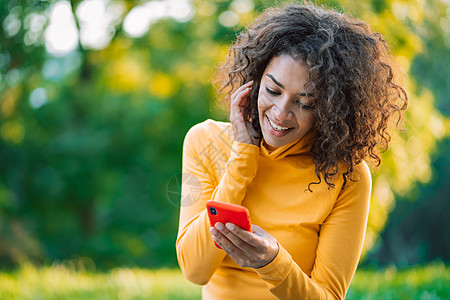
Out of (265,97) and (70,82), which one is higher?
(265,97)

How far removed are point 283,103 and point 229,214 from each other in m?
0.48

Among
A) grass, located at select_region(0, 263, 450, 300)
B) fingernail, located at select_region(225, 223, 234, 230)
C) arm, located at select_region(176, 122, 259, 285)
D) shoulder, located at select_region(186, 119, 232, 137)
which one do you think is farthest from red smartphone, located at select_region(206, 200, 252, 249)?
grass, located at select_region(0, 263, 450, 300)

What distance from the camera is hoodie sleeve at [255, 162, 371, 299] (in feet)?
5.86

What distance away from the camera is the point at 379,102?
6.40 ft

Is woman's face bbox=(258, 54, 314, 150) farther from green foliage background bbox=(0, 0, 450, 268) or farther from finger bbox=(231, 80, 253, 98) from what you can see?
green foliage background bbox=(0, 0, 450, 268)

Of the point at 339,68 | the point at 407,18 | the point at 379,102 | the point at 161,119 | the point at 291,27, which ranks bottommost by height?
the point at 161,119

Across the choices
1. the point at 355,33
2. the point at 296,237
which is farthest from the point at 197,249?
the point at 355,33

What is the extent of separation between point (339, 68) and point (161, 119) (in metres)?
9.23

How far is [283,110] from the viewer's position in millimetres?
1795

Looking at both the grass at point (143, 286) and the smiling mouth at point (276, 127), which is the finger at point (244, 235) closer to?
the smiling mouth at point (276, 127)

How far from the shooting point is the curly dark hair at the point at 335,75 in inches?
71.9

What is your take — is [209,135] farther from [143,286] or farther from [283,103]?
[143,286]

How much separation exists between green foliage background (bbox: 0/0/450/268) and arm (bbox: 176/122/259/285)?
633 cm

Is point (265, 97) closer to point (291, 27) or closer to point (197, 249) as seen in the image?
point (291, 27)
